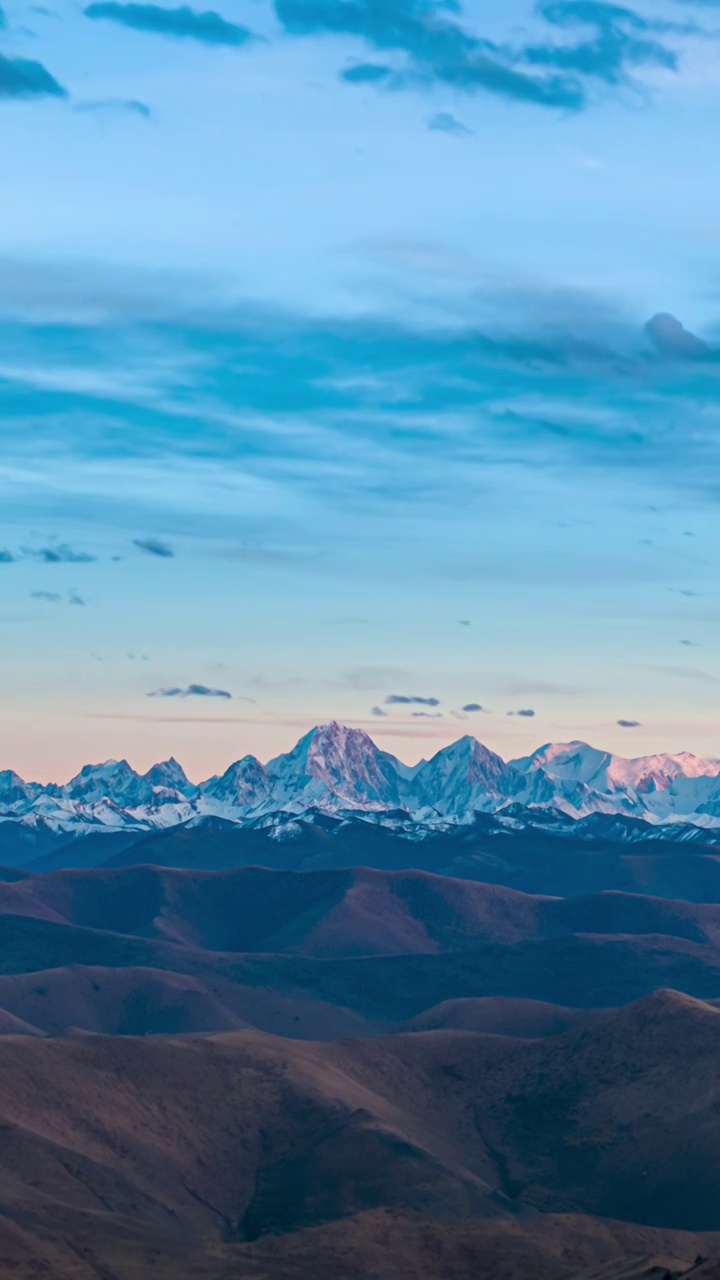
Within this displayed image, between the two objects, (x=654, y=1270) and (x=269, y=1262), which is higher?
(x=654, y=1270)

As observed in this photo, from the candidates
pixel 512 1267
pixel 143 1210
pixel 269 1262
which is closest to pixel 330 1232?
pixel 269 1262

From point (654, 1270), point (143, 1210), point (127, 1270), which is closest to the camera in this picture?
point (654, 1270)

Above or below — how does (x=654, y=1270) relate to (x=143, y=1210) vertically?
above

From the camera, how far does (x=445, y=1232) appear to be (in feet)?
567

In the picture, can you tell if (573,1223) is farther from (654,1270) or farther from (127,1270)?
(127,1270)

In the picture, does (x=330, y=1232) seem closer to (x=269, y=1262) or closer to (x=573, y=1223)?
(x=269, y=1262)

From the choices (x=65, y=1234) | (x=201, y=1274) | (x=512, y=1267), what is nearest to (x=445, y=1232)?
(x=512, y=1267)

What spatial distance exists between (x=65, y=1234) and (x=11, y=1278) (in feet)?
54.4

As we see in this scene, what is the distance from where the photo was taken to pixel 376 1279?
16175cm

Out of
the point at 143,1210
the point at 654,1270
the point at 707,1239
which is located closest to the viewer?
the point at 654,1270

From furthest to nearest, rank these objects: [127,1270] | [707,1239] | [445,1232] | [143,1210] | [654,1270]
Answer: [143,1210] → [707,1239] → [445,1232] → [127,1270] → [654,1270]

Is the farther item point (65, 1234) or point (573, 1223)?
point (573, 1223)

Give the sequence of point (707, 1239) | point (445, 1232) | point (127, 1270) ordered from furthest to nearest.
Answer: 1. point (707, 1239)
2. point (445, 1232)
3. point (127, 1270)

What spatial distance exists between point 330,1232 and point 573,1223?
25804 mm
